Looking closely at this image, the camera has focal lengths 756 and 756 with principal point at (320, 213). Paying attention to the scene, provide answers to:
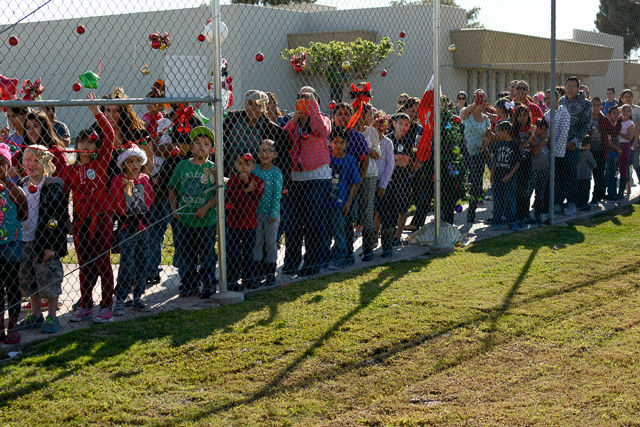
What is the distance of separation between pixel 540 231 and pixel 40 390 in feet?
23.5

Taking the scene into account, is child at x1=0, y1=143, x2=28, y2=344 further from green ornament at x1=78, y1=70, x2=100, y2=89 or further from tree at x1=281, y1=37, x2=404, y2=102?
tree at x1=281, y1=37, x2=404, y2=102

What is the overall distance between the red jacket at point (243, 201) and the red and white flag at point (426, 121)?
2.67 metres

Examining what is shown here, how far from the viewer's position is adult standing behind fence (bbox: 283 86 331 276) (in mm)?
7473

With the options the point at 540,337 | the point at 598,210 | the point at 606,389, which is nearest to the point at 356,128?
the point at 540,337

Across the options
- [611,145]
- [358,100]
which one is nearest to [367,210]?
[358,100]

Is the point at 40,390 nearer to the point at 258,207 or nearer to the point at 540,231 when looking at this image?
the point at 258,207

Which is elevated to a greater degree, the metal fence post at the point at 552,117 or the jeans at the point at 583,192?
the metal fence post at the point at 552,117

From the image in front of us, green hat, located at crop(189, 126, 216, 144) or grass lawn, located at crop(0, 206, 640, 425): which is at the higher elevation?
green hat, located at crop(189, 126, 216, 144)

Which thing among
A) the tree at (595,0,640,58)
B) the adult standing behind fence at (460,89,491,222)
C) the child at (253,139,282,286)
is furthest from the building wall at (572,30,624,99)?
the child at (253,139,282,286)

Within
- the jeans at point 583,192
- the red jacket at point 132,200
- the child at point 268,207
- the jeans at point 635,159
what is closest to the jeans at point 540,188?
the jeans at point 583,192

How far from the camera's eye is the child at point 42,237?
5801mm

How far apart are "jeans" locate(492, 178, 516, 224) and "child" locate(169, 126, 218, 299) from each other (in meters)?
4.97

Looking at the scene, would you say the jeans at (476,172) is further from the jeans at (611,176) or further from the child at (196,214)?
the child at (196,214)

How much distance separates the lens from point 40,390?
457cm
